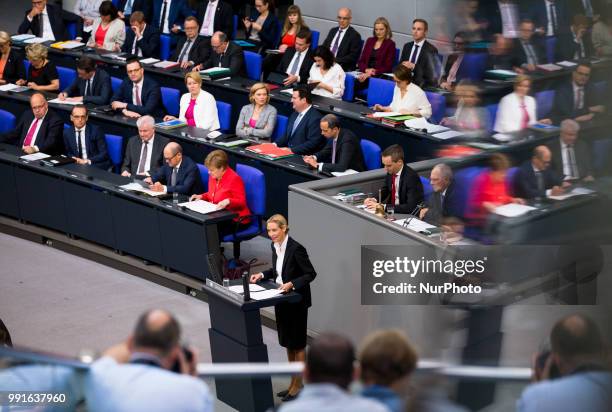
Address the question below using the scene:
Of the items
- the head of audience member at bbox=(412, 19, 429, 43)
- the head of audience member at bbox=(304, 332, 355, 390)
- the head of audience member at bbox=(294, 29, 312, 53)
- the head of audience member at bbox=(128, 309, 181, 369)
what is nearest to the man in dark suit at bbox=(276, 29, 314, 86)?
the head of audience member at bbox=(294, 29, 312, 53)

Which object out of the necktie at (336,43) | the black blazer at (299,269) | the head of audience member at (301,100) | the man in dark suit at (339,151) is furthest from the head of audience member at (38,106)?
the black blazer at (299,269)

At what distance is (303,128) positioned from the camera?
10156mm

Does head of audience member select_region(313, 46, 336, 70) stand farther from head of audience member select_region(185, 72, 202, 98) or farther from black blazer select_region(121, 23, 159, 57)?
black blazer select_region(121, 23, 159, 57)

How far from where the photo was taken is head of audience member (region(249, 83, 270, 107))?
10422 millimetres

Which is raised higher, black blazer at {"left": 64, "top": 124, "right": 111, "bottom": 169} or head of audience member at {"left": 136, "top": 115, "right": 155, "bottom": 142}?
head of audience member at {"left": 136, "top": 115, "right": 155, "bottom": 142}

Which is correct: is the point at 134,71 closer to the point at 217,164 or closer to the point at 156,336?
the point at 217,164

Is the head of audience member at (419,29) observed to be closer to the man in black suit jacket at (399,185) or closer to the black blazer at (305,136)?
the black blazer at (305,136)

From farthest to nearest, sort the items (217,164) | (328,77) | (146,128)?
(328,77)
(146,128)
(217,164)

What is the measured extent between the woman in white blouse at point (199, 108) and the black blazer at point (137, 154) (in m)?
0.84

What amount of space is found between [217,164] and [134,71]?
9.88 ft

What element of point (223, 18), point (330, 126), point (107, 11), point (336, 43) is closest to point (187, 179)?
point (330, 126)

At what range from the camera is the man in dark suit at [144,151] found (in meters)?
9.97

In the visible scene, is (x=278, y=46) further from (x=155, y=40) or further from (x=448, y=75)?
(x=448, y=75)

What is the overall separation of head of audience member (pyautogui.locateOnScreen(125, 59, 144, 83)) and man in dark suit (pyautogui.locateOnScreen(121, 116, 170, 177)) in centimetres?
153
